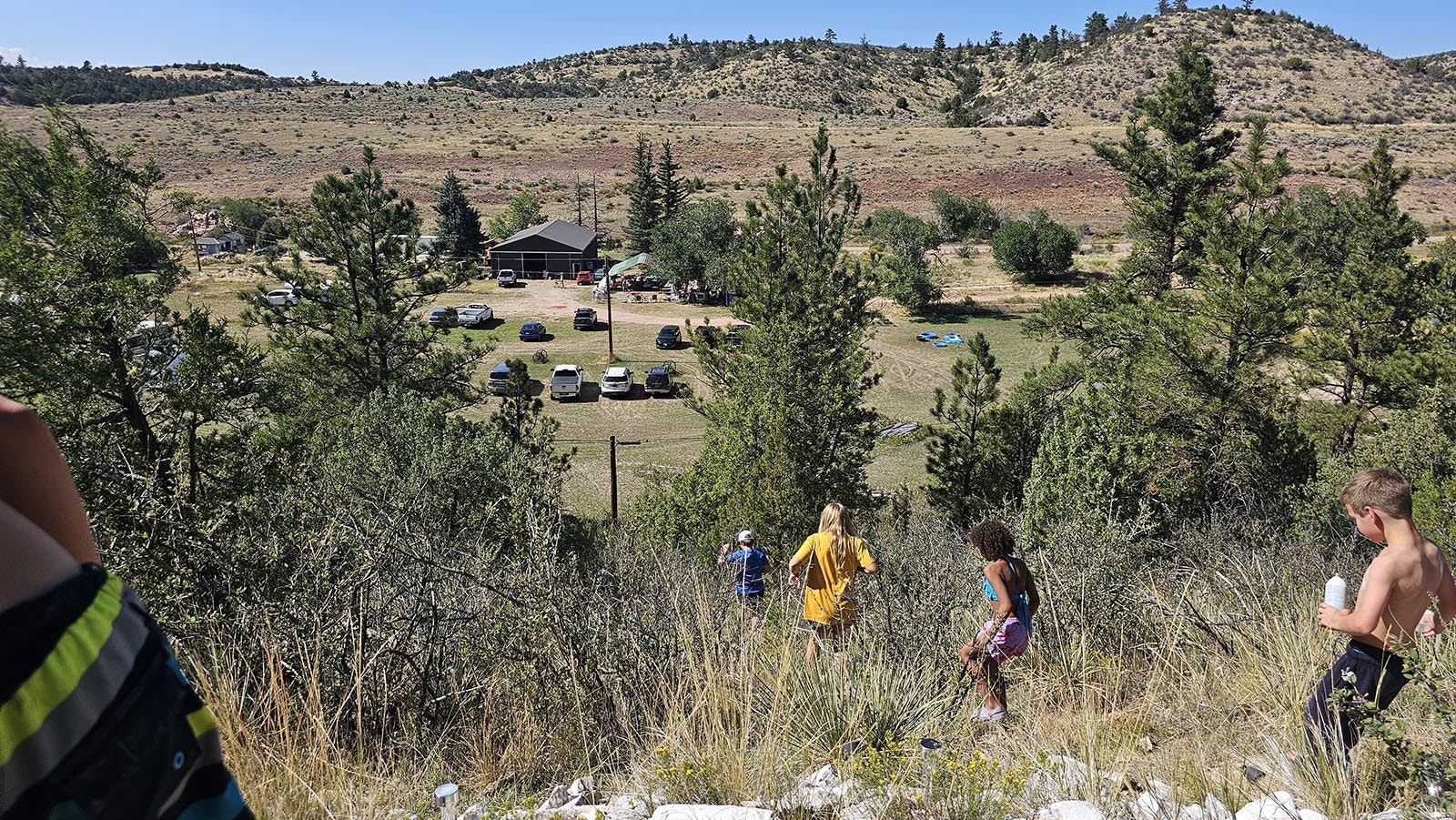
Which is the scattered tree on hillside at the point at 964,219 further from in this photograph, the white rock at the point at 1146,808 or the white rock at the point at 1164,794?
the white rock at the point at 1146,808

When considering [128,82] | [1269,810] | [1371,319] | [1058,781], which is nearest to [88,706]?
[1058,781]

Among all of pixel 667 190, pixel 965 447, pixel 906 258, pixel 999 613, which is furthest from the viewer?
pixel 667 190

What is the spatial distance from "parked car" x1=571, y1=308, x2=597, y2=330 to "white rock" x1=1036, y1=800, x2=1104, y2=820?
40.5m

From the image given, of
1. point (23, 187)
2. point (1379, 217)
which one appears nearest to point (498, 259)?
point (23, 187)

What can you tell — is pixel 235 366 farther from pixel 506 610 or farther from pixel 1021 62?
pixel 1021 62

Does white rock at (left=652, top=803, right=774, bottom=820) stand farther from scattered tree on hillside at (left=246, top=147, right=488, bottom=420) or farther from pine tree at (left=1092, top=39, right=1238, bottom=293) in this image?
pine tree at (left=1092, top=39, right=1238, bottom=293)

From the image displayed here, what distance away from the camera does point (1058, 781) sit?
305 cm

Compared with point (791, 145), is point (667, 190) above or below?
below

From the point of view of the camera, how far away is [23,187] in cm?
1357

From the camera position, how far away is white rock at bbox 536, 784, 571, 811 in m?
3.06

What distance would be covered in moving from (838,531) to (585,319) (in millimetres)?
37493

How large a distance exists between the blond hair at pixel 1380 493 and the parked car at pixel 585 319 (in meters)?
39.9

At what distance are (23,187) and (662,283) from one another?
3858cm

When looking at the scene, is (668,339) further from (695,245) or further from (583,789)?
(583,789)
